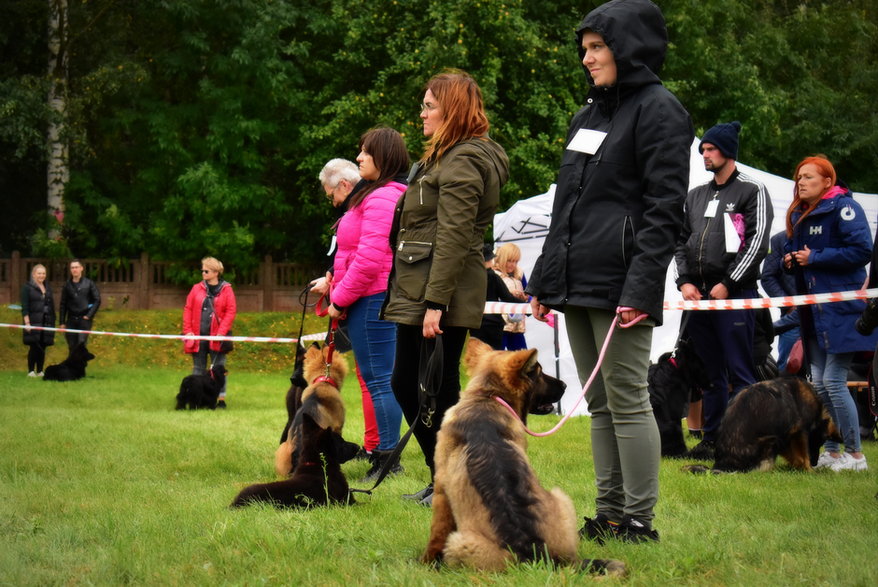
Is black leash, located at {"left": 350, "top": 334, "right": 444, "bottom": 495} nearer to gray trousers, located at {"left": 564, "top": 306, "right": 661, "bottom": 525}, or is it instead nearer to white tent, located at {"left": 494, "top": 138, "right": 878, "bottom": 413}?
gray trousers, located at {"left": 564, "top": 306, "right": 661, "bottom": 525}

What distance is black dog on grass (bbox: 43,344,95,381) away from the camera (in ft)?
50.5

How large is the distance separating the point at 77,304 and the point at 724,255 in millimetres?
13413

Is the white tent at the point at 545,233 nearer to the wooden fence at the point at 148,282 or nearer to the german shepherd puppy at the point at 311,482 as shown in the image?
the german shepherd puppy at the point at 311,482

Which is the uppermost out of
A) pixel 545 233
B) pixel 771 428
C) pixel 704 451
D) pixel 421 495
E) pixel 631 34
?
pixel 631 34

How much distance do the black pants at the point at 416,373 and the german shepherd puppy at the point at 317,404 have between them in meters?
0.72

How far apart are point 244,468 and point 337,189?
214 cm

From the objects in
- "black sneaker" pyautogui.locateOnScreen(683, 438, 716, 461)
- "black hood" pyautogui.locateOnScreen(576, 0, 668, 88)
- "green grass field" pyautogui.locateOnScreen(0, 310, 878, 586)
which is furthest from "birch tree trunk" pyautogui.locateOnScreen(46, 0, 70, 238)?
"black hood" pyautogui.locateOnScreen(576, 0, 668, 88)

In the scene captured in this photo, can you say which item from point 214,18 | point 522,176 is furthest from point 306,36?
point 522,176

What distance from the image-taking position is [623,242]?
12.4 feet

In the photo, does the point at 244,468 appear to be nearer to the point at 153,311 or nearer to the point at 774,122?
the point at 153,311

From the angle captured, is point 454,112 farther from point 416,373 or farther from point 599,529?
point 599,529

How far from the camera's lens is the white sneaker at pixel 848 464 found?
621cm

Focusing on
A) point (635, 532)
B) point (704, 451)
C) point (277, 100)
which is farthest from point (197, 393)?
point (277, 100)

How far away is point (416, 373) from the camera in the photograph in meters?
4.86
